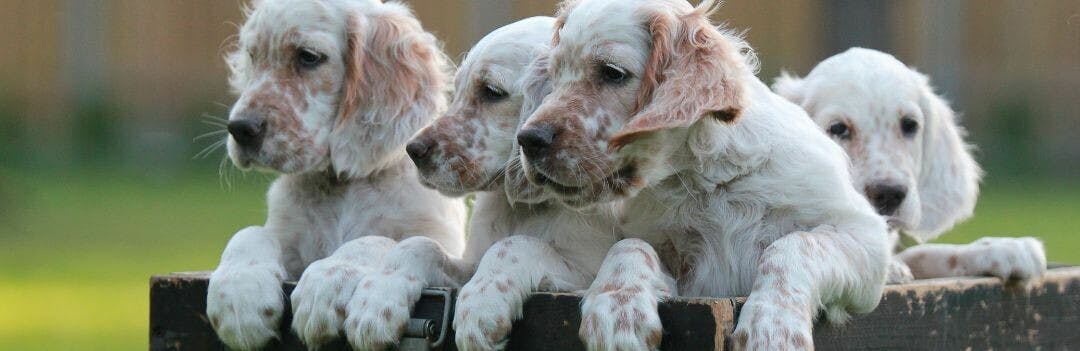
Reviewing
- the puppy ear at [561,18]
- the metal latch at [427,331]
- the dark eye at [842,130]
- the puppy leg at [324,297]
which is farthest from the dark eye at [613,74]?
the dark eye at [842,130]

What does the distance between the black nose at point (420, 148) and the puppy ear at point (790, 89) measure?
61.1 inches

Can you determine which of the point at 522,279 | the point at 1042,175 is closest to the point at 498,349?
the point at 522,279

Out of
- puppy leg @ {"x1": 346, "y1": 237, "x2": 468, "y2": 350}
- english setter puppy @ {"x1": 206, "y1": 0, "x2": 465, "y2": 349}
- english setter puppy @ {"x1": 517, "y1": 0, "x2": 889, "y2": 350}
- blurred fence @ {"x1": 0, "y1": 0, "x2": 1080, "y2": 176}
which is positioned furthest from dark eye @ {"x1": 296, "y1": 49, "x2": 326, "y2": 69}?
blurred fence @ {"x1": 0, "y1": 0, "x2": 1080, "y2": 176}

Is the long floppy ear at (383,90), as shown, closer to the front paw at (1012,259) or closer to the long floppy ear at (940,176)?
the long floppy ear at (940,176)

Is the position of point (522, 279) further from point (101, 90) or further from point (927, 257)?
point (101, 90)

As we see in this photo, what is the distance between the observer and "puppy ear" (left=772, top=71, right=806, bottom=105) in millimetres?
5164

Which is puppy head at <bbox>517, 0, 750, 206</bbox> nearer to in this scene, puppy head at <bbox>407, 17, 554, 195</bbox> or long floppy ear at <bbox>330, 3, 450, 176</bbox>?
puppy head at <bbox>407, 17, 554, 195</bbox>

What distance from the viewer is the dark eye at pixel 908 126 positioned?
16.4ft

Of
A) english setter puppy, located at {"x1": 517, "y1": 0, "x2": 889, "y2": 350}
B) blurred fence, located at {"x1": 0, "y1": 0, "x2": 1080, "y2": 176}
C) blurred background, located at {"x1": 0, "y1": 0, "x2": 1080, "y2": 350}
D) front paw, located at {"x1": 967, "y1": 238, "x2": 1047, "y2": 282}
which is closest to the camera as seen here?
english setter puppy, located at {"x1": 517, "y1": 0, "x2": 889, "y2": 350}

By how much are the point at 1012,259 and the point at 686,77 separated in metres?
1.35

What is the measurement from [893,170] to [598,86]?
4.86ft

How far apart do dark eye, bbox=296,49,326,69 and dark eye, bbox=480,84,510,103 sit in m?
0.77

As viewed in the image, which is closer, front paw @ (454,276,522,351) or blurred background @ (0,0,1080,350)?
front paw @ (454,276,522,351)

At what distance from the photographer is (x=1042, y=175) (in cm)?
1748
